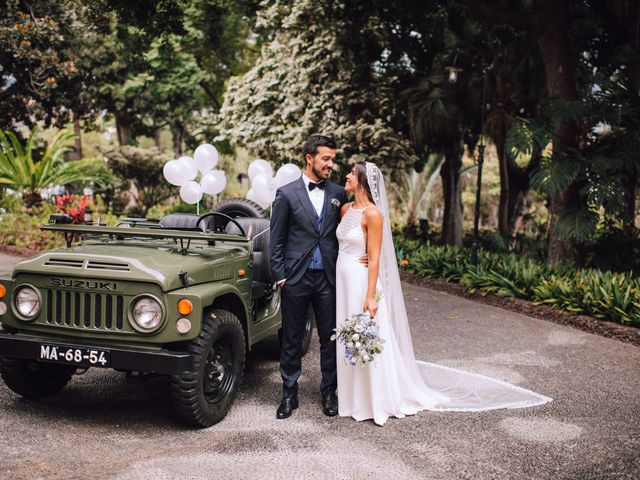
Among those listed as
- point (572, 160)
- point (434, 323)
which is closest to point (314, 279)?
point (434, 323)

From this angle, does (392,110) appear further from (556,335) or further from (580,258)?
(556,335)

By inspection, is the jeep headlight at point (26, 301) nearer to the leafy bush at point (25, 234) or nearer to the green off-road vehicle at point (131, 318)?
the green off-road vehicle at point (131, 318)

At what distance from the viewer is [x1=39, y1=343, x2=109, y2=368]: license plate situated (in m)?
4.23

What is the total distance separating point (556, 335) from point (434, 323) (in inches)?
65.5

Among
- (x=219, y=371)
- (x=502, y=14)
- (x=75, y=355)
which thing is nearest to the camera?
(x=75, y=355)

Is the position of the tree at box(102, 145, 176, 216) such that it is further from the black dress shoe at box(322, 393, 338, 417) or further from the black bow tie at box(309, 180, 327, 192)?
the black dress shoe at box(322, 393, 338, 417)

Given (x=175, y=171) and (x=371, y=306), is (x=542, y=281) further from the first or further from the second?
(x=371, y=306)

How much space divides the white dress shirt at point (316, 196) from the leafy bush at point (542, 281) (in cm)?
564

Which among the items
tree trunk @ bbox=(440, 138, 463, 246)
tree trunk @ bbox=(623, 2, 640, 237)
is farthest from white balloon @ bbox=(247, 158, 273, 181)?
tree trunk @ bbox=(440, 138, 463, 246)

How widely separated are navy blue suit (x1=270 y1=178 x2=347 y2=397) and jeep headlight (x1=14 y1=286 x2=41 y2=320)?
1762mm

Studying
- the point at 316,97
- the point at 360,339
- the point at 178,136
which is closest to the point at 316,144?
the point at 360,339

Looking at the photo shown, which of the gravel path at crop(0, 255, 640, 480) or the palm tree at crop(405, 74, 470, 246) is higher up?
the palm tree at crop(405, 74, 470, 246)

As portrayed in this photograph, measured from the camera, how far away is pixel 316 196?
195 inches

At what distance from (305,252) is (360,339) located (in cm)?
79
